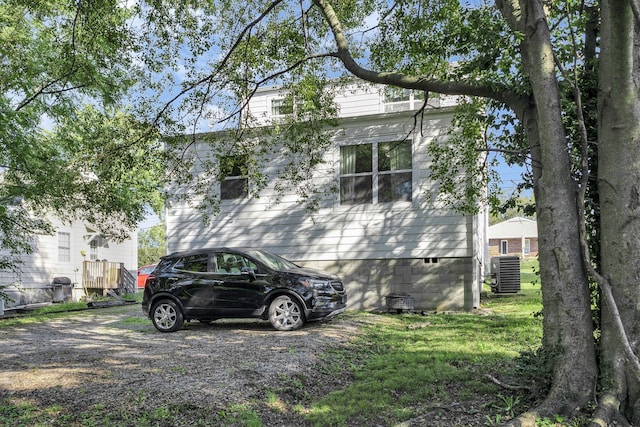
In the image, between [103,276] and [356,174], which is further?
[103,276]

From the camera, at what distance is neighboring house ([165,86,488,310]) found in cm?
1262

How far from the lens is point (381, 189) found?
43.6 feet

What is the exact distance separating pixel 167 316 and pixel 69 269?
1483 centimetres

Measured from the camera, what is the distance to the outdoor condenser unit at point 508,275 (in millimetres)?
18781

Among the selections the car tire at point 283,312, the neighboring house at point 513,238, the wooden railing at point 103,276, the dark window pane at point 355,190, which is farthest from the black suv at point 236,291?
the neighboring house at point 513,238

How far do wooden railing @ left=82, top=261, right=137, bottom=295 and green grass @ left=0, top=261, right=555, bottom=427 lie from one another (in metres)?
17.9

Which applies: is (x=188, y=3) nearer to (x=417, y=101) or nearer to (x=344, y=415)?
(x=344, y=415)

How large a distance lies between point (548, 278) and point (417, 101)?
12.1 meters

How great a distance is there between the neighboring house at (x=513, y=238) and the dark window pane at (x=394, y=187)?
123 ft

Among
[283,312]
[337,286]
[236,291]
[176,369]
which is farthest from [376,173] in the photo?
[176,369]

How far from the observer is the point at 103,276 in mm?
22750

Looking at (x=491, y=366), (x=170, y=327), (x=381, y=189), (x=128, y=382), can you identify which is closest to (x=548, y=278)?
(x=491, y=366)

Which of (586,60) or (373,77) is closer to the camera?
(586,60)

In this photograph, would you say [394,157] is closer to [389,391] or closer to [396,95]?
[396,95]
